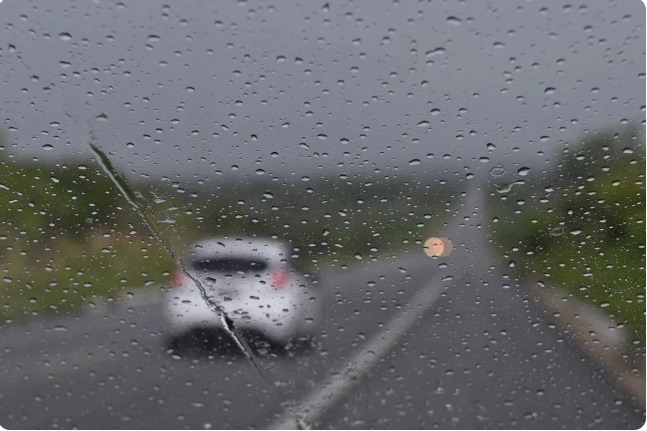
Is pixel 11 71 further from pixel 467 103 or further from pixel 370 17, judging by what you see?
pixel 467 103

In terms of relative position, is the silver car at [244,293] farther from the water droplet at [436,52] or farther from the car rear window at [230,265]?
the water droplet at [436,52]

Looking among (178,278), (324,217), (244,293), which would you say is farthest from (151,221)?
(324,217)

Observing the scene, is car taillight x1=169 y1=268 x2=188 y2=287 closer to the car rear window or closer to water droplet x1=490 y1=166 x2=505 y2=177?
the car rear window

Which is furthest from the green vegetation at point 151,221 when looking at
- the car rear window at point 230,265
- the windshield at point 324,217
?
the car rear window at point 230,265

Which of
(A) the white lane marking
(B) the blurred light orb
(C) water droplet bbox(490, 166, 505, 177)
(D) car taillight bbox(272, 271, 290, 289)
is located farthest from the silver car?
(C) water droplet bbox(490, 166, 505, 177)

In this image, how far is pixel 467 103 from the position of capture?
251cm

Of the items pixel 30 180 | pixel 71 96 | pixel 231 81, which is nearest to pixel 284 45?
pixel 231 81

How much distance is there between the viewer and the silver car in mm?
2551

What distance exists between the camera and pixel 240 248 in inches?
110

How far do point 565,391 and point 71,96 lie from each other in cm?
283

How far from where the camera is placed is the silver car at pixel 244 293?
2551 mm

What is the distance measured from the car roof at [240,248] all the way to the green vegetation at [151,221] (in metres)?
0.04

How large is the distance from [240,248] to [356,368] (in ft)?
2.99

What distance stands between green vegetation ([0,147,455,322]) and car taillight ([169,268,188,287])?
0.04m
